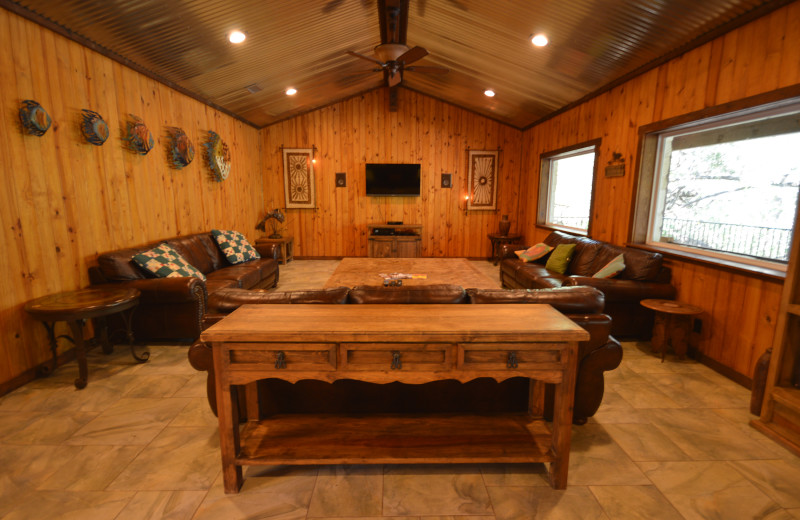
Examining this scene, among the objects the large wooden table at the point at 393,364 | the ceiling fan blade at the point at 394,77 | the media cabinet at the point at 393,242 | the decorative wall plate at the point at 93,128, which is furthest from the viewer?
the media cabinet at the point at 393,242

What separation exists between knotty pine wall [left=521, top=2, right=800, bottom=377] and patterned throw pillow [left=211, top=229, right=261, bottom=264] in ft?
15.1

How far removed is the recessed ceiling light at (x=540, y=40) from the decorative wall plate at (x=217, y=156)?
4.24 metres

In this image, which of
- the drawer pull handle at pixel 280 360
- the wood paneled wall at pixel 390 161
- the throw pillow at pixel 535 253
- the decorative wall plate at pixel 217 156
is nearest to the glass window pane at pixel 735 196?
the throw pillow at pixel 535 253

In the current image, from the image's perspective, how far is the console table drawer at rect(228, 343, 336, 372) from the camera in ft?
5.16

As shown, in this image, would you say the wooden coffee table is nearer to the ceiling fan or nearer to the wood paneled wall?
the ceiling fan

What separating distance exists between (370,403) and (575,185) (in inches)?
210

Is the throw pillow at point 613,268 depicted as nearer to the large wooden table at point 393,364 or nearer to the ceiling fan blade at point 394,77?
the large wooden table at point 393,364

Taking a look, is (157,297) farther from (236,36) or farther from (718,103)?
(718,103)

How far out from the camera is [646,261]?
3.58 meters

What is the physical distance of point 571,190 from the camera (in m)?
6.20

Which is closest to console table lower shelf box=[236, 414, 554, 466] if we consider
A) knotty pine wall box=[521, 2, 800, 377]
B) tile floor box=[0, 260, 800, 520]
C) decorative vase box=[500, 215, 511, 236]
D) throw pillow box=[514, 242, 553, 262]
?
tile floor box=[0, 260, 800, 520]

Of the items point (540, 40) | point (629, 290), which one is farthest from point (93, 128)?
point (629, 290)

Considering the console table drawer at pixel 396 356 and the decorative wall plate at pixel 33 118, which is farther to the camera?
the decorative wall plate at pixel 33 118

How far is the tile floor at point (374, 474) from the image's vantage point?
1640 millimetres
